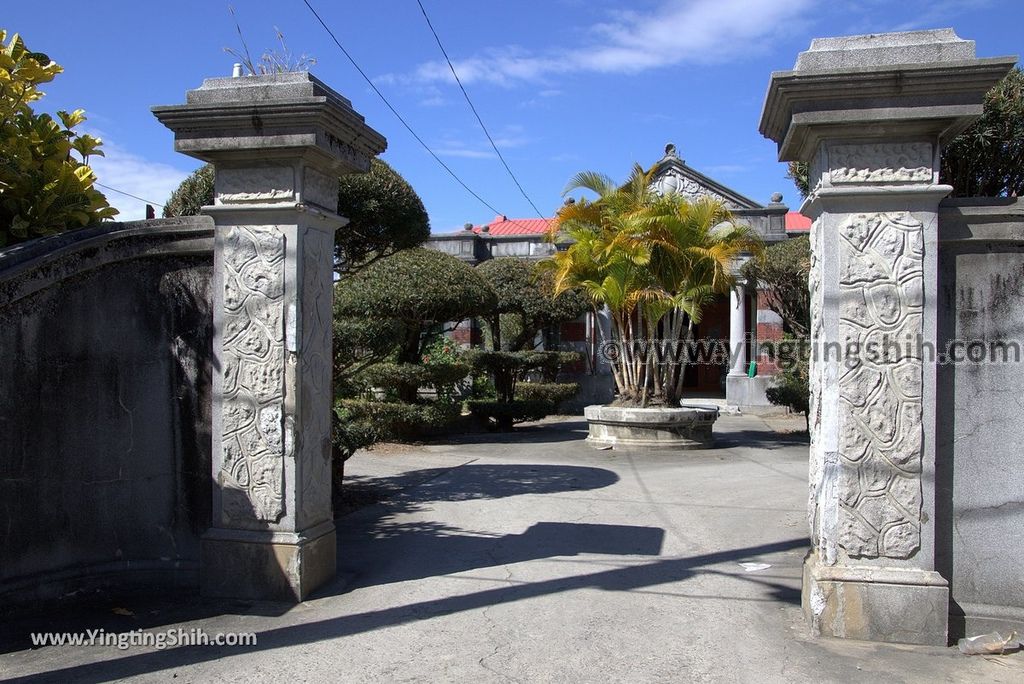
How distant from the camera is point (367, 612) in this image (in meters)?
4.46

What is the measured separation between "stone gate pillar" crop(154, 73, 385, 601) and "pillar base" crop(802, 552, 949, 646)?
299 centimetres

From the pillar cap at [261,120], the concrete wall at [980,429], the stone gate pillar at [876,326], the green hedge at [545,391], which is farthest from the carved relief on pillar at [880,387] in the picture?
the green hedge at [545,391]

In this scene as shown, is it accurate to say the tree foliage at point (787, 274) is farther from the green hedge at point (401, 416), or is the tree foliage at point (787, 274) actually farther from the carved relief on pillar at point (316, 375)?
the carved relief on pillar at point (316, 375)

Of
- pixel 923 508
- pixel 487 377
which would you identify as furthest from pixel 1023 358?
pixel 487 377

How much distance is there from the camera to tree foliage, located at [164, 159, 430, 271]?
7945 mm

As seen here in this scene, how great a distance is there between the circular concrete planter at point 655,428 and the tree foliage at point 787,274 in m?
3.09

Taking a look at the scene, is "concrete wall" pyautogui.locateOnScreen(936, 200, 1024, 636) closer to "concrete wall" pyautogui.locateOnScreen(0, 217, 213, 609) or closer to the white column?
"concrete wall" pyautogui.locateOnScreen(0, 217, 213, 609)

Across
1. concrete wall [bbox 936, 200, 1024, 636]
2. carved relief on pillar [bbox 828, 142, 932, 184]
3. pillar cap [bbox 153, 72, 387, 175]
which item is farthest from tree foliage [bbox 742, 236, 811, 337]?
pillar cap [bbox 153, 72, 387, 175]

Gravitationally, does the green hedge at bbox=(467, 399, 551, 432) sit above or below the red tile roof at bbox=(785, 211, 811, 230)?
below

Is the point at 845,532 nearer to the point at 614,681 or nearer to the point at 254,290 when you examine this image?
the point at 614,681

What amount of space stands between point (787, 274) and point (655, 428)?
4097mm

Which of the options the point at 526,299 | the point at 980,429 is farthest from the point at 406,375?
the point at 980,429

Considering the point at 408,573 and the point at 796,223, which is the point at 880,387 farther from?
the point at 796,223

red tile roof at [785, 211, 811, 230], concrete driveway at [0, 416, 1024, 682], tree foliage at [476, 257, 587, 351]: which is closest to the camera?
concrete driveway at [0, 416, 1024, 682]
